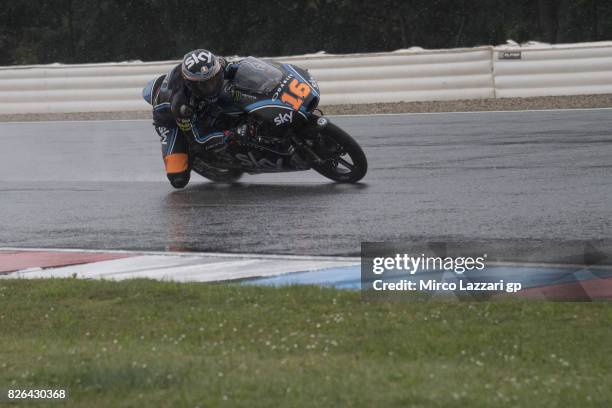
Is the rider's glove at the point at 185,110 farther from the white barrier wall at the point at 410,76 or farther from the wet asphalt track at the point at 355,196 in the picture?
the white barrier wall at the point at 410,76

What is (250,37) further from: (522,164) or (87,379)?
(87,379)

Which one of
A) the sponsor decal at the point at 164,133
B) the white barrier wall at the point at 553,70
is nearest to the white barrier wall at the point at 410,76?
the white barrier wall at the point at 553,70

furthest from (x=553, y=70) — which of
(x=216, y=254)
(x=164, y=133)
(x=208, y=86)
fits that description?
(x=216, y=254)

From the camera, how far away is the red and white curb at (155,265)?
8.28m

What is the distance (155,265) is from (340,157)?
390 cm

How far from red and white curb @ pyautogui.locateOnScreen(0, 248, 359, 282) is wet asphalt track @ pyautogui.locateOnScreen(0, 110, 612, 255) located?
0.31 meters

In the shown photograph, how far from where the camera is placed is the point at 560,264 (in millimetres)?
7668

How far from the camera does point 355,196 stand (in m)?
11.5

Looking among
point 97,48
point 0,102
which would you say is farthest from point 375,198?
point 97,48

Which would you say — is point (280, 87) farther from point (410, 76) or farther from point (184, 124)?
point (410, 76)

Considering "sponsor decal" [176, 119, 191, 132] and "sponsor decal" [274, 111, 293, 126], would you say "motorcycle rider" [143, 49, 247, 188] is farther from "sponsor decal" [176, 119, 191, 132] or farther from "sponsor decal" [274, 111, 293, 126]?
"sponsor decal" [274, 111, 293, 126]

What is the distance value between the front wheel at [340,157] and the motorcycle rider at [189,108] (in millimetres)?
862

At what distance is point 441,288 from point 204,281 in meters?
1.79

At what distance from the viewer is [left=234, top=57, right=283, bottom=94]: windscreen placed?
11.9m
